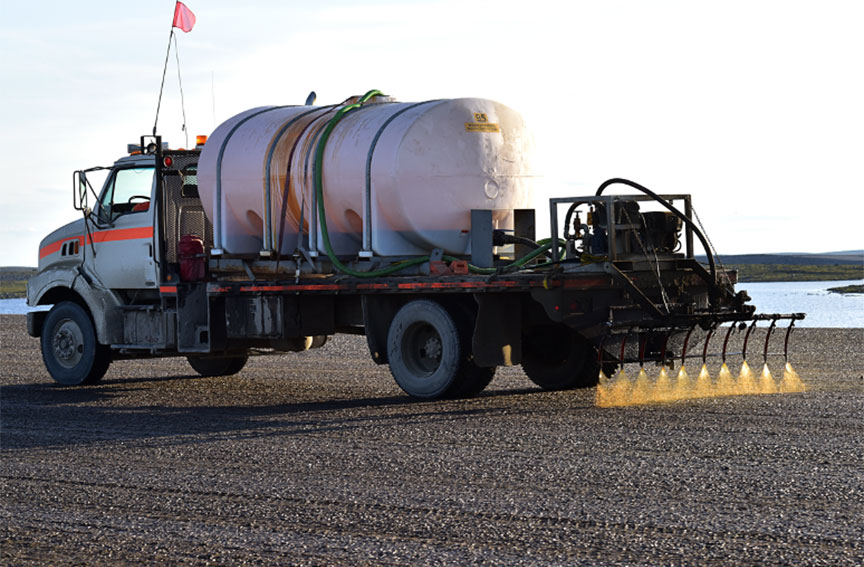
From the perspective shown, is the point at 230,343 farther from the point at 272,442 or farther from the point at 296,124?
the point at 272,442

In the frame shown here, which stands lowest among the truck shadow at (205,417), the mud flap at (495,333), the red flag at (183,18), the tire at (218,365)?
the truck shadow at (205,417)

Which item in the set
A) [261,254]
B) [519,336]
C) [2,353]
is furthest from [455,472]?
[2,353]

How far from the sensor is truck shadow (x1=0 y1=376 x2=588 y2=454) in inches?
450

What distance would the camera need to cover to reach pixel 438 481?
8.73 meters

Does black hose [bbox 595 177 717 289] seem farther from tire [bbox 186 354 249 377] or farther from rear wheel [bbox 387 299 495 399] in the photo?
tire [bbox 186 354 249 377]

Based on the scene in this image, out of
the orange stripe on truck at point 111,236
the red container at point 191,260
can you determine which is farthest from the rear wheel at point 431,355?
the orange stripe on truck at point 111,236

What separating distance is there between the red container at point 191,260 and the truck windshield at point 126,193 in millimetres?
910

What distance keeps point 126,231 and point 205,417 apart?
448cm

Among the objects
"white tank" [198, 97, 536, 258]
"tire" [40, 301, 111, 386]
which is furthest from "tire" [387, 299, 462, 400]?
"tire" [40, 301, 111, 386]

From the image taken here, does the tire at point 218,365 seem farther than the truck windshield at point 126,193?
Yes

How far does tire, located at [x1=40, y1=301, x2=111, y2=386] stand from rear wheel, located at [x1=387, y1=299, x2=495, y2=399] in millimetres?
4736

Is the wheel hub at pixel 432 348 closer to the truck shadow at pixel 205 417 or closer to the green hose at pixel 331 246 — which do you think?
the truck shadow at pixel 205 417

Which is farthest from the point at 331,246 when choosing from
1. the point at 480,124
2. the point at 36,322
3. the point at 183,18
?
the point at 36,322

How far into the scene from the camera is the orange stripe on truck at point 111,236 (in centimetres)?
1647
